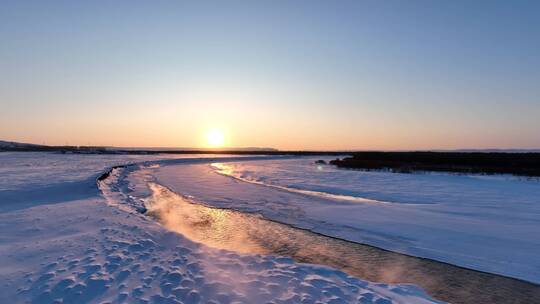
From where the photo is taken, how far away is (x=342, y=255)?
8695 mm

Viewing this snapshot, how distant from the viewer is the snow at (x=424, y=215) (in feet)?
28.6

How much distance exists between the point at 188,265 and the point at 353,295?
3634 millimetres

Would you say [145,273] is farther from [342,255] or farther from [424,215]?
[424,215]

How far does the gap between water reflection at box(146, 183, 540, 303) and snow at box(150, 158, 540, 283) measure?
2.09ft

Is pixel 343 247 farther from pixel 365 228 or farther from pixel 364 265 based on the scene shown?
pixel 365 228

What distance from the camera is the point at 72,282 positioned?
5992mm

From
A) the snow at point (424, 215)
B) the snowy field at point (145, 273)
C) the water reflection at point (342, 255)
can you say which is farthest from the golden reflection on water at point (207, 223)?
the snow at point (424, 215)

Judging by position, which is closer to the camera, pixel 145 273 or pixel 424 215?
pixel 145 273

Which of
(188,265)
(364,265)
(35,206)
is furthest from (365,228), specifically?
(35,206)

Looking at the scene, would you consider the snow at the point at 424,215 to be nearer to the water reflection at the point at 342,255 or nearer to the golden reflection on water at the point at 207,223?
the water reflection at the point at 342,255

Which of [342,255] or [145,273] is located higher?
[145,273]

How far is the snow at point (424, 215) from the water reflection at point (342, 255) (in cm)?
64

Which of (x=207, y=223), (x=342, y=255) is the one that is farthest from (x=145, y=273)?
(x=207, y=223)

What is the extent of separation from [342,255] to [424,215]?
6068mm
